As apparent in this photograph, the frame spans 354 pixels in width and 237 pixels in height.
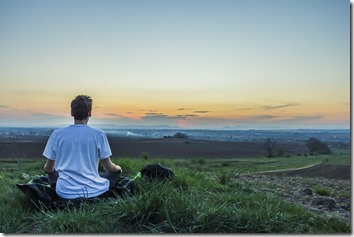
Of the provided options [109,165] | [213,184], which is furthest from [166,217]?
[213,184]

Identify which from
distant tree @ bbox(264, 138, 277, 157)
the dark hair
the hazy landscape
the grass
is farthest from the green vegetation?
the dark hair

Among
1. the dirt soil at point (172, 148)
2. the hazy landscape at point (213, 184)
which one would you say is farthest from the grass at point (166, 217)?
the dirt soil at point (172, 148)

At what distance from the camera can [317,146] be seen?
4613mm

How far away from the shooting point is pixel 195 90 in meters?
4.71

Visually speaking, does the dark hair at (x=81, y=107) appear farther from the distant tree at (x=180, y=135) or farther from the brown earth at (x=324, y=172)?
the brown earth at (x=324, y=172)

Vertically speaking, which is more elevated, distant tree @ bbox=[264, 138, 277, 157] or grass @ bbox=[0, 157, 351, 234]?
distant tree @ bbox=[264, 138, 277, 157]

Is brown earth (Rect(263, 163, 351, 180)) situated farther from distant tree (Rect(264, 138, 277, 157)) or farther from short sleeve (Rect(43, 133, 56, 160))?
short sleeve (Rect(43, 133, 56, 160))

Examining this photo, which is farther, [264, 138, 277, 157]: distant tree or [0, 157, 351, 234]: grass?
[264, 138, 277, 157]: distant tree

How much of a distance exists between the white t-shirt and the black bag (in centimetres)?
69

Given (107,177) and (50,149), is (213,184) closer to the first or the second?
(107,177)

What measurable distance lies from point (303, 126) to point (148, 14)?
192cm

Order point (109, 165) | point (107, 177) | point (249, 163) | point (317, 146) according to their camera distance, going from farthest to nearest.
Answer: point (249, 163) < point (317, 146) < point (107, 177) < point (109, 165)

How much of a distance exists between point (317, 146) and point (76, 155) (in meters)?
2.45

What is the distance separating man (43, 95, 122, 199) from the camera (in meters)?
3.57
